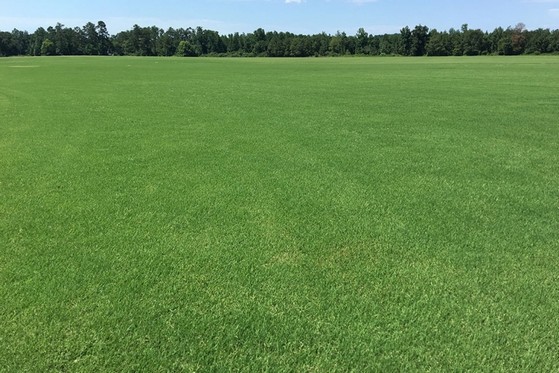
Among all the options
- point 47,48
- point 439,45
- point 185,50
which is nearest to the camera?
point 439,45

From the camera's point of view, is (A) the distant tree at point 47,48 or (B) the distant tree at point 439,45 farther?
(A) the distant tree at point 47,48

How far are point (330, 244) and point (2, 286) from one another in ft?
10.2

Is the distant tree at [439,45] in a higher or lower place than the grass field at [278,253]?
higher

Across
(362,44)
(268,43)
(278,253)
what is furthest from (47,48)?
(278,253)

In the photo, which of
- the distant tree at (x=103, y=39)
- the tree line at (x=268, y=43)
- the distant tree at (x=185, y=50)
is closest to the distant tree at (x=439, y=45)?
the tree line at (x=268, y=43)

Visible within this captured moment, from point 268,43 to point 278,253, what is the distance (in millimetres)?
137226

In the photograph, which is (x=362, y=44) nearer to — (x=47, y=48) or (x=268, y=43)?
(x=268, y=43)

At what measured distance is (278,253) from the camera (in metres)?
4.77

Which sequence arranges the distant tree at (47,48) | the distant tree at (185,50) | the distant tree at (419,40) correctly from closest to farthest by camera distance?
the distant tree at (419,40), the distant tree at (47,48), the distant tree at (185,50)

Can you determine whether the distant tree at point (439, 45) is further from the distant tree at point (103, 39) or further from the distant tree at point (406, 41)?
the distant tree at point (103, 39)

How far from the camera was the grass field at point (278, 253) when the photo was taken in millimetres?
3311

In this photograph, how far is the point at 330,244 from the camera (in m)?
4.97

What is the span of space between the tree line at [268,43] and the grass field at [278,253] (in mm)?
107596

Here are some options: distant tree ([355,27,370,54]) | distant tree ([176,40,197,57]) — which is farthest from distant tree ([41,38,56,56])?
distant tree ([355,27,370,54])
